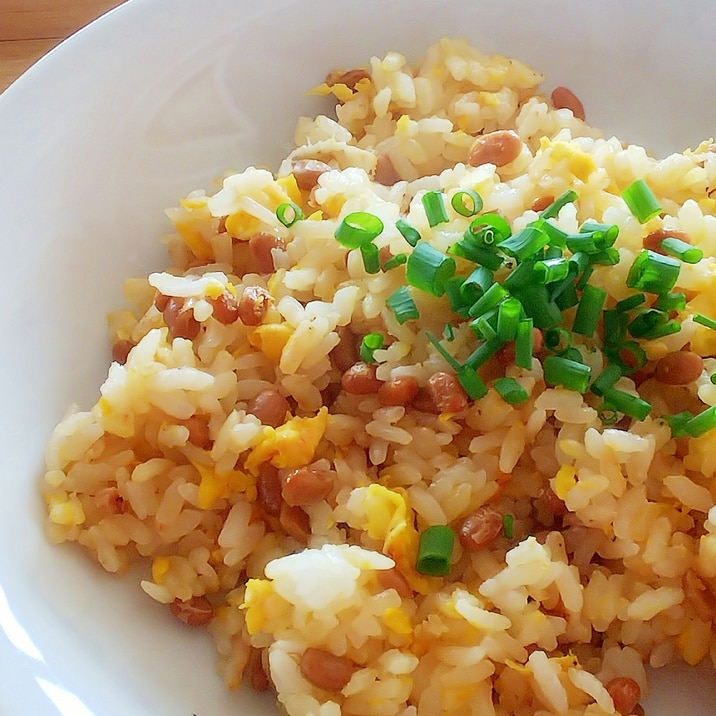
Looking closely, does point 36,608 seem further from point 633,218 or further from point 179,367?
point 633,218

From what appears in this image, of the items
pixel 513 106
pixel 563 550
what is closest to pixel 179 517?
pixel 563 550

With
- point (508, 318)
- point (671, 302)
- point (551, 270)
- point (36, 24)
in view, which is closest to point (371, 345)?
point (508, 318)

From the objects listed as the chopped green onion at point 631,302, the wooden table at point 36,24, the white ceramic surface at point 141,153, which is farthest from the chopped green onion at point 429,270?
the wooden table at point 36,24

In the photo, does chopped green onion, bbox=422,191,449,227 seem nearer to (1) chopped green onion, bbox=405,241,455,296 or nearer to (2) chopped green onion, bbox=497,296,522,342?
(1) chopped green onion, bbox=405,241,455,296

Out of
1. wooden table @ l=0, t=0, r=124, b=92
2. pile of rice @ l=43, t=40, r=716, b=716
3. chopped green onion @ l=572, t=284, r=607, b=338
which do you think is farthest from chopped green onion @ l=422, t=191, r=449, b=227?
wooden table @ l=0, t=0, r=124, b=92

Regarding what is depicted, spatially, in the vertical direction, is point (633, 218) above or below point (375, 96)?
below

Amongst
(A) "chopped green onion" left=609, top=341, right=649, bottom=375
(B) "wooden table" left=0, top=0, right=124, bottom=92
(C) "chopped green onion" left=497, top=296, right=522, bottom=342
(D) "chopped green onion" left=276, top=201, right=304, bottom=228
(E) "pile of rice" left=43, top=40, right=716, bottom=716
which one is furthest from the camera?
(B) "wooden table" left=0, top=0, right=124, bottom=92

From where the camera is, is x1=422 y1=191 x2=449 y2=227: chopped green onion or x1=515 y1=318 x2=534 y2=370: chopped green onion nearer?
x1=515 y1=318 x2=534 y2=370: chopped green onion
